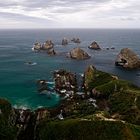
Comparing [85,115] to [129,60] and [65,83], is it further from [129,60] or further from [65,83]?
[129,60]

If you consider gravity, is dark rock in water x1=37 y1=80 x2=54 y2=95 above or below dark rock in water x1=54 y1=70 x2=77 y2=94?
below

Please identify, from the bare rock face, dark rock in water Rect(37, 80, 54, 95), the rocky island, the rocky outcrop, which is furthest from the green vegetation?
the bare rock face

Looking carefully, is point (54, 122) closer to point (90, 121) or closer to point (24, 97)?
point (90, 121)

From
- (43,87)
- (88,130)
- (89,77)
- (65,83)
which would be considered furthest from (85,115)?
(89,77)

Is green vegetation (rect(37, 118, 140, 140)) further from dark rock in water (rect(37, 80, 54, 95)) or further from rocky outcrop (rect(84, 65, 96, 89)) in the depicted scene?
rocky outcrop (rect(84, 65, 96, 89))

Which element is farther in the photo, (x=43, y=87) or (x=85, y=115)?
(x=43, y=87)

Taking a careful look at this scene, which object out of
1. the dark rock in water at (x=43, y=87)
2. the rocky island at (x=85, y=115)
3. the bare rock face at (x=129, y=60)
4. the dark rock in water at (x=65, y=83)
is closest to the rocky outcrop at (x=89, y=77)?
the rocky island at (x=85, y=115)

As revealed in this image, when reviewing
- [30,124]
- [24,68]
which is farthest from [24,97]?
[24,68]

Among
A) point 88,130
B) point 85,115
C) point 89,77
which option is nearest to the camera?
point 88,130

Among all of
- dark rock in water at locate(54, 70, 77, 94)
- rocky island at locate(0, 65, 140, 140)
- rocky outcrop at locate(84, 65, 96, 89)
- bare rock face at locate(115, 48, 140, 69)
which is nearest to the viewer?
rocky island at locate(0, 65, 140, 140)
